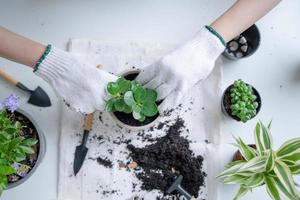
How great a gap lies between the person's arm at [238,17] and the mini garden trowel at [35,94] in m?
0.42

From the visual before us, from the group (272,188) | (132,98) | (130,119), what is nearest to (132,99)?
(132,98)

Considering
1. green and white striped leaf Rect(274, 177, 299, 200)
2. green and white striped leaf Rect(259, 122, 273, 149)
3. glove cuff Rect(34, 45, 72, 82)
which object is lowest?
green and white striped leaf Rect(274, 177, 299, 200)

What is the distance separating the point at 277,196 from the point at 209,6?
1.56 ft

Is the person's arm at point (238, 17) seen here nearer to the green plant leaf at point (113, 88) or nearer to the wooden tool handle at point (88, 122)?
the green plant leaf at point (113, 88)

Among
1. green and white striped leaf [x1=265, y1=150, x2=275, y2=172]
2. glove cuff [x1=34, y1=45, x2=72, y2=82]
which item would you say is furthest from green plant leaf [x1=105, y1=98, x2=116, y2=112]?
green and white striped leaf [x1=265, y1=150, x2=275, y2=172]

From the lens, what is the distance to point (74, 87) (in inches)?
32.1

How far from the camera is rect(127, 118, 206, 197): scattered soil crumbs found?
3.01 ft

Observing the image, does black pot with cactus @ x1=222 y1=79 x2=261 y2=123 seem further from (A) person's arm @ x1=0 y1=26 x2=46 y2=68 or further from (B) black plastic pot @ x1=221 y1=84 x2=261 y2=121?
(A) person's arm @ x1=0 y1=26 x2=46 y2=68

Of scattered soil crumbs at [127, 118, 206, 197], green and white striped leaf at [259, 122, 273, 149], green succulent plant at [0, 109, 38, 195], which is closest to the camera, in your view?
green succulent plant at [0, 109, 38, 195]

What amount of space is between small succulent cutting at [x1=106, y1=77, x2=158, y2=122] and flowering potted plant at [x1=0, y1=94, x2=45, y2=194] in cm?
18

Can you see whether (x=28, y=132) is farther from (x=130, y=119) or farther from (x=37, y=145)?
(x=130, y=119)

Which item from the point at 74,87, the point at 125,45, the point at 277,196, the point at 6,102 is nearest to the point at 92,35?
the point at 125,45

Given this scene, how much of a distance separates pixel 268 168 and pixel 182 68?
0.26m

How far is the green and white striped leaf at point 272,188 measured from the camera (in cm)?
79
